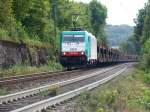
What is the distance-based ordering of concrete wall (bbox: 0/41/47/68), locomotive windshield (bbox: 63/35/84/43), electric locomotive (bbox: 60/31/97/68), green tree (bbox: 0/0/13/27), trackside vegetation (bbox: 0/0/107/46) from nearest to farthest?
concrete wall (bbox: 0/41/47/68) < green tree (bbox: 0/0/13/27) < trackside vegetation (bbox: 0/0/107/46) < electric locomotive (bbox: 60/31/97/68) < locomotive windshield (bbox: 63/35/84/43)

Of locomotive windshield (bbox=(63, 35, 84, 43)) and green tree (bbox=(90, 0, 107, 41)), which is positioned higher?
green tree (bbox=(90, 0, 107, 41))

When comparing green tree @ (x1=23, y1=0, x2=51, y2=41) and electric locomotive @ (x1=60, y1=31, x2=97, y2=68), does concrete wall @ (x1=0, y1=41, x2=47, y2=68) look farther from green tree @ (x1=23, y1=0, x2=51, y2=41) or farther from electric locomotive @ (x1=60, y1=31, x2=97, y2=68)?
green tree @ (x1=23, y1=0, x2=51, y2=41)

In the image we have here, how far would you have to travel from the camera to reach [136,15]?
108 metres

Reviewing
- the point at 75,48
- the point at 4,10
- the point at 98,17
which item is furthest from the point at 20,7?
the point at 98,17

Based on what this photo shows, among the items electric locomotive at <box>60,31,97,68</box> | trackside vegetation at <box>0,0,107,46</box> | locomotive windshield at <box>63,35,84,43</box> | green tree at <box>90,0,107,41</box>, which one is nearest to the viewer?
trackside vegetation at <box>0,0,107,46</box>

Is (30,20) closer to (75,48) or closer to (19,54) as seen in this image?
(19,54)

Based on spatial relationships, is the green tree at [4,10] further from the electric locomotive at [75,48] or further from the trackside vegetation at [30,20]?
the electric locomotive at [75,48]

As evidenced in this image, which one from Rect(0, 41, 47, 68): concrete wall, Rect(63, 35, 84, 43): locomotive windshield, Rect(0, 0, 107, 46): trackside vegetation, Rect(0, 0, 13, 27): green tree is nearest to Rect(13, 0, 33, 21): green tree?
Rect(0, 0, 107, 46): trackside vegetation

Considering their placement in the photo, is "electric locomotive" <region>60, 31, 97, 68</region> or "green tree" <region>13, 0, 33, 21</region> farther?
"green tree" <region>13, 0, 33, 21</region>

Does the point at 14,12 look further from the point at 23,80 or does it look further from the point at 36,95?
the point at 36,95

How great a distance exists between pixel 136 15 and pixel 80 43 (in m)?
66.0

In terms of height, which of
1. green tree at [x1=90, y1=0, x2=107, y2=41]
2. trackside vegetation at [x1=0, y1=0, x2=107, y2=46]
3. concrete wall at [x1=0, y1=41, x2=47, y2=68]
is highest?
green tree at [x1=90, y1=0, x2=107, y2=41]

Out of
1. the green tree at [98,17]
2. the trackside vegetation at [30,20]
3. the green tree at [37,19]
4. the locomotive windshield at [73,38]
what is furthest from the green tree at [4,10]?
the green tree at [98,17]

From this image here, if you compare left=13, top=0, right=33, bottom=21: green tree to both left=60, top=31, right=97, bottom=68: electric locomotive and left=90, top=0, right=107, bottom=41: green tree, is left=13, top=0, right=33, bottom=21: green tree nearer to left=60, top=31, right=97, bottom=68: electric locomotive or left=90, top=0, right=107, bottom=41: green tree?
left=60, top=31, right=97, bottom=68: electric locomotive
